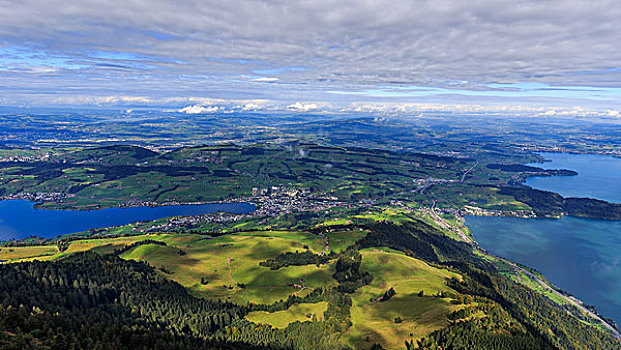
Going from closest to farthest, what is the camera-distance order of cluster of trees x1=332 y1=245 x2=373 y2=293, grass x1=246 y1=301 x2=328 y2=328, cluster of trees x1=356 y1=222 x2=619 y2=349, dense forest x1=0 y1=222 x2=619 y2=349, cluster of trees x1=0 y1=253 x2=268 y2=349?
cluster of trees x1=0 y1=253 x2=268 y2=349
dense forest x1=0 y1=222 x2=619 y2=349
cluster of trees x1=356 y1=222 x2=619 y2=349
grass x1=246 y1=301 x2=328 y2=328
cluster of trees x1=332 y1=245 x2=373 y2=293

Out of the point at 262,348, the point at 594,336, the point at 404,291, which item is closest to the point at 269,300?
the point at 262,348

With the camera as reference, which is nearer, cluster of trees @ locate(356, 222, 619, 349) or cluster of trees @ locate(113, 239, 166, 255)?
cluster of trees @ locate(356, 222, 619, 349)

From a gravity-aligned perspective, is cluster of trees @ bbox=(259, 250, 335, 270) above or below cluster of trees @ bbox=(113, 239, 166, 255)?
below

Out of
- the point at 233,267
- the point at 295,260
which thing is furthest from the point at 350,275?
the point at 233,267

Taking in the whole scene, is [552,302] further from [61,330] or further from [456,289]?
[61,330]

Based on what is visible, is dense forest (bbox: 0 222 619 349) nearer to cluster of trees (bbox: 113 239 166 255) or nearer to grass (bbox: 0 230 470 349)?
grass (bbox: 0 230 470 349)

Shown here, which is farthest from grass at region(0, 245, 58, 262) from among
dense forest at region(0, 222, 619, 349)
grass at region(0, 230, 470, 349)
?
dense forest at region(0, 222, 619, 349)

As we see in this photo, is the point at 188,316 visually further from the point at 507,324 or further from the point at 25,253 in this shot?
the point at 25,253
